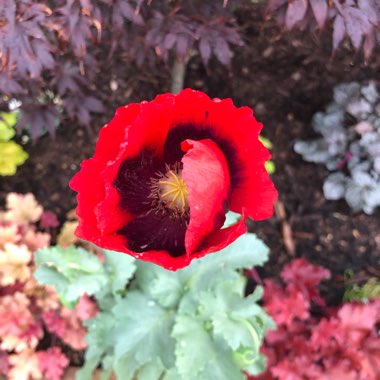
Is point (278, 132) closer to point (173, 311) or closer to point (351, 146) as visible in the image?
point (351, 146)

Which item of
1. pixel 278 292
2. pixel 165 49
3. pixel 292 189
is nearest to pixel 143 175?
pixel 165 49

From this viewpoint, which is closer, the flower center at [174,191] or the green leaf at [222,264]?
the flower center at [174,191]

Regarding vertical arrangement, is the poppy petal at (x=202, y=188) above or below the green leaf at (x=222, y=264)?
above

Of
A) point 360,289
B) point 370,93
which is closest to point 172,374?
point 360,289

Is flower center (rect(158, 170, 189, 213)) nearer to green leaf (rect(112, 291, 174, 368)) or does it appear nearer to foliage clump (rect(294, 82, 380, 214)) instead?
green leaf (rect(112, 291, 174, 368))

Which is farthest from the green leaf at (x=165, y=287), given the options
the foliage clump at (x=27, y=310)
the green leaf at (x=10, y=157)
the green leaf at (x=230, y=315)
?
the green leaf at (x=10, y=157)

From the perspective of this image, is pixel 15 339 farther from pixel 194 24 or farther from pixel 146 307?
pixel 194 24

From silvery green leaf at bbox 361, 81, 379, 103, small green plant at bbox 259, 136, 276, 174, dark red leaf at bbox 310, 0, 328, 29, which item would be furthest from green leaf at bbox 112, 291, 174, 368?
silvery green leaf at bbox 361, 81, 379, 103

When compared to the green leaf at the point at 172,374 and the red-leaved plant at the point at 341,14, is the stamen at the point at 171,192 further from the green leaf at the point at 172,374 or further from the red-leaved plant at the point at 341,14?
the green leaf at the point at 172,374
